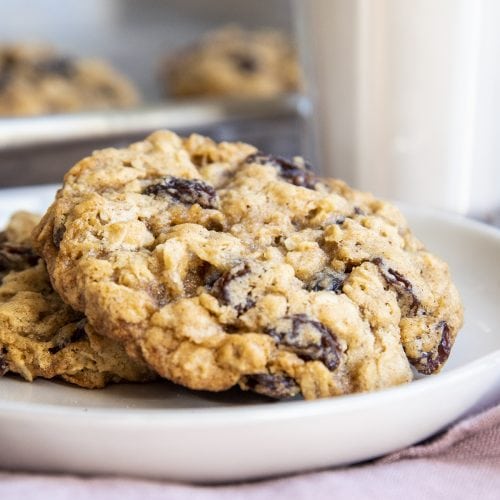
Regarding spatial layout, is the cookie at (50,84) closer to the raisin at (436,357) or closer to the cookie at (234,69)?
the cookie at (234,69)

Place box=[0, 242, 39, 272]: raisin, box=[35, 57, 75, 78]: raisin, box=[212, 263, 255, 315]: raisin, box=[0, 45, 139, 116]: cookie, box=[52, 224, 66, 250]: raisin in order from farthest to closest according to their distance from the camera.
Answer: box=[35, 57, 75, 78]: raisin, box=[0, 45, 139, 116]: cookie, box=[0, 242, 39, 272]: raisin, box=[52, 224, 66, 250]: raisin, box=[212, 263, 255, 315]: raisin

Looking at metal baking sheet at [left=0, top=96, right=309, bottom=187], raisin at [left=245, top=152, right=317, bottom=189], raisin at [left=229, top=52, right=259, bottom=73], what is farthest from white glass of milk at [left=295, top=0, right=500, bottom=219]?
raisin at [left=229, top=52, right=259, bottom=73]

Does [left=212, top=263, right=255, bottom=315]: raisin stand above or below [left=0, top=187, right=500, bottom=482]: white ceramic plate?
above

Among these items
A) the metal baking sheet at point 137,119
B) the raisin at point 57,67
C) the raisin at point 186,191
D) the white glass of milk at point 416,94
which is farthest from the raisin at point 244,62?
the raisin at point 186,191

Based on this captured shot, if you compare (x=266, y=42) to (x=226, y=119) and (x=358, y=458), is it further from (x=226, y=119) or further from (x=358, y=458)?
(x=358, y=458)

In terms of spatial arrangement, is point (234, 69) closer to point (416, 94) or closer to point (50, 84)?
point (50, 84)

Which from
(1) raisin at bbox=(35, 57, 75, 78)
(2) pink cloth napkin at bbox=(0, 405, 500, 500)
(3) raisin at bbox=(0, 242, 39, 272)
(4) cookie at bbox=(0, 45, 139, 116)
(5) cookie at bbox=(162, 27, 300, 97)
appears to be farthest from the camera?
(5) cookie at bbox=(162, 27, 300, 97)

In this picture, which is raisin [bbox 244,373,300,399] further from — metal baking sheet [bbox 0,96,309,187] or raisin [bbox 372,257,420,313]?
metal baking sheet [bbox 0,96,309,187]

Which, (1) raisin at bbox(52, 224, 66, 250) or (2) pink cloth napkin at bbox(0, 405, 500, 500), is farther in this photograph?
(1) raisin at bbox(52, 224, 66, 250)
